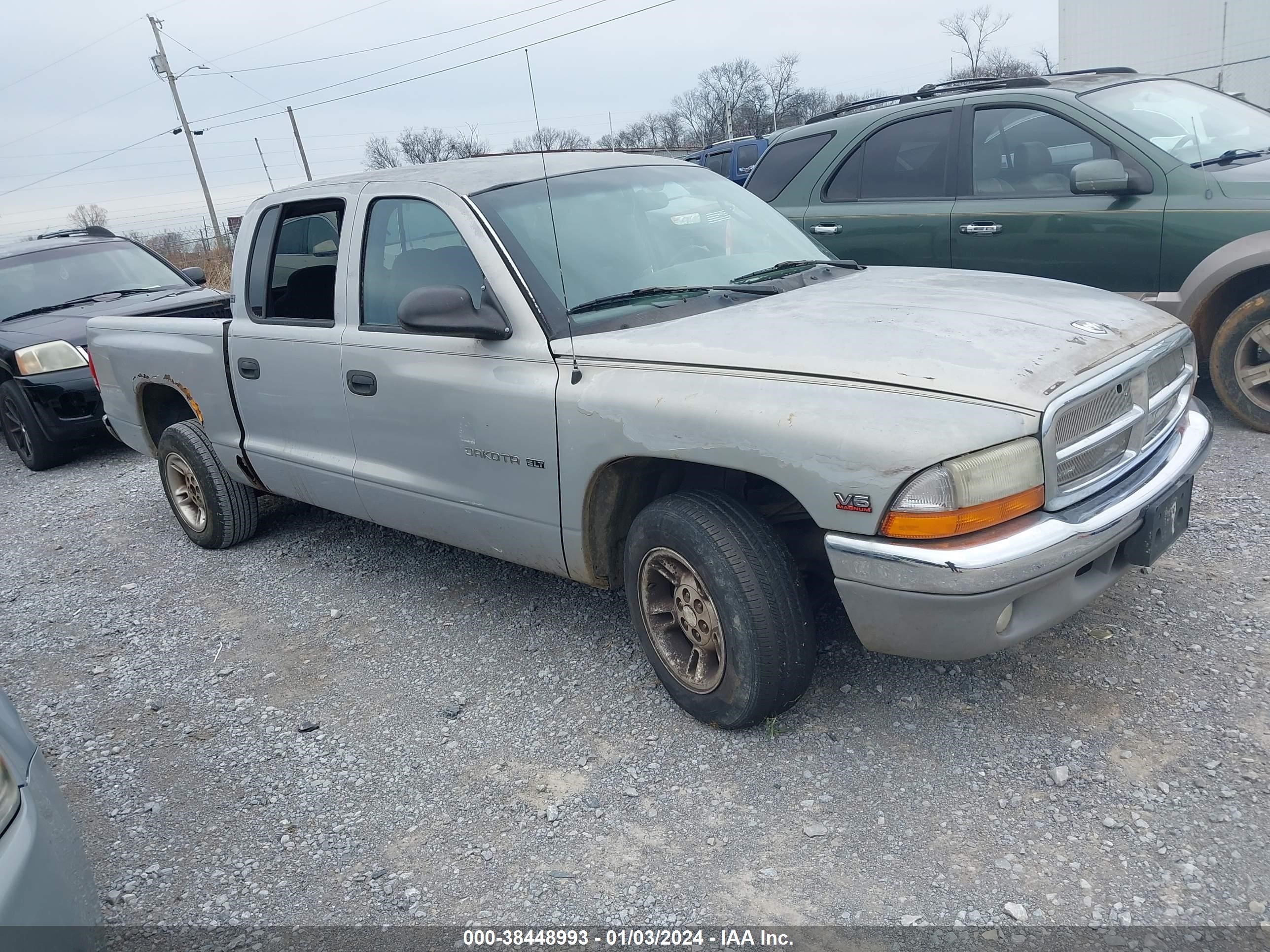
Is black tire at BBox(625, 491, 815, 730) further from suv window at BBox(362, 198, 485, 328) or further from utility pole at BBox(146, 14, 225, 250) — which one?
utility pole at BBox(146, 14, 225, 250)

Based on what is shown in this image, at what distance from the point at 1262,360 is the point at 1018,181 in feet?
5.41

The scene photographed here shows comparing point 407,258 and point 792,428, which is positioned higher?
point 407,258

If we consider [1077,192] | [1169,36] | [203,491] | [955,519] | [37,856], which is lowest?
[203,491]

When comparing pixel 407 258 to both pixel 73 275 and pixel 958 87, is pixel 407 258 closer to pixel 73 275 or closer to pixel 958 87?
pixel 958 87

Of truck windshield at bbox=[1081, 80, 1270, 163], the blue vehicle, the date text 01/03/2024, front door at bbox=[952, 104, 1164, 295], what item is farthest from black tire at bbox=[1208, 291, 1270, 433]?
the blue vehicle

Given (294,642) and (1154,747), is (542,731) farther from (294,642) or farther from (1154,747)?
(1154,747)

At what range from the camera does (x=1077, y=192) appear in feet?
16.8

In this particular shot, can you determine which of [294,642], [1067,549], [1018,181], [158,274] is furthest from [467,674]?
[158,274]

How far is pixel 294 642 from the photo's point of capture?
13.8 feet

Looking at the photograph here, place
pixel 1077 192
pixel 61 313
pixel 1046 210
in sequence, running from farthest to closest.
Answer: pixel 61 313 < pixel 1046 210 < pixel 1077 192

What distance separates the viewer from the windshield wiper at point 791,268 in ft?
11.9

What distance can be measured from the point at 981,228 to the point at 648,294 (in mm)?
3114

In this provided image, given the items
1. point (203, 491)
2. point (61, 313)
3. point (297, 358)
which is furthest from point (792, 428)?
point (61, 313)

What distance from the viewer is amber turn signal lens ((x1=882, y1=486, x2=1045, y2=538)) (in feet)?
7.97
